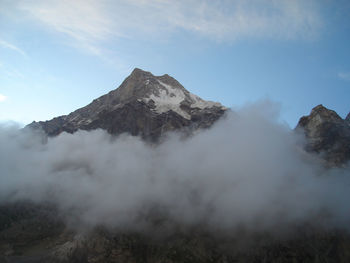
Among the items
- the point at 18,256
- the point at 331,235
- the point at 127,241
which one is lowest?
the point at 18,256

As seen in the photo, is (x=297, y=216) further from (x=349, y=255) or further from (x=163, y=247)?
(x=163, y=247)

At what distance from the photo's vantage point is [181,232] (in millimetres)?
185750

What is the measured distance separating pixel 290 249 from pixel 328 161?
78.9 m

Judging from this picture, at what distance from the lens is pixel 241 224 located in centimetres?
19288

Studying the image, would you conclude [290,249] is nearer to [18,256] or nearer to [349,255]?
[349,255]

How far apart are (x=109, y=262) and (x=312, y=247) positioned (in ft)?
381

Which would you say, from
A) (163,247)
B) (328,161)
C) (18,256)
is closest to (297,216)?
(328,161)

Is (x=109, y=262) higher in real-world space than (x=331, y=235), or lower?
lower

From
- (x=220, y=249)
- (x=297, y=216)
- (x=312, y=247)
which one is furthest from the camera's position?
(x=297, y=216)

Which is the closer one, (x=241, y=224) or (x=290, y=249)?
(x=290, y=249)

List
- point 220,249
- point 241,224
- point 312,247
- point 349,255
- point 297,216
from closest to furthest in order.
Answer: point 349,255 → point 312,247 → point 220,249 → point 297,216 → point 241,224

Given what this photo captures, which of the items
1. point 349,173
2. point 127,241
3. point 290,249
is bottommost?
point 127,241

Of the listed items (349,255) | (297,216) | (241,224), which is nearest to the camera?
(349,255)

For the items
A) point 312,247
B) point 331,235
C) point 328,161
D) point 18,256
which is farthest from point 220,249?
point 18,256
